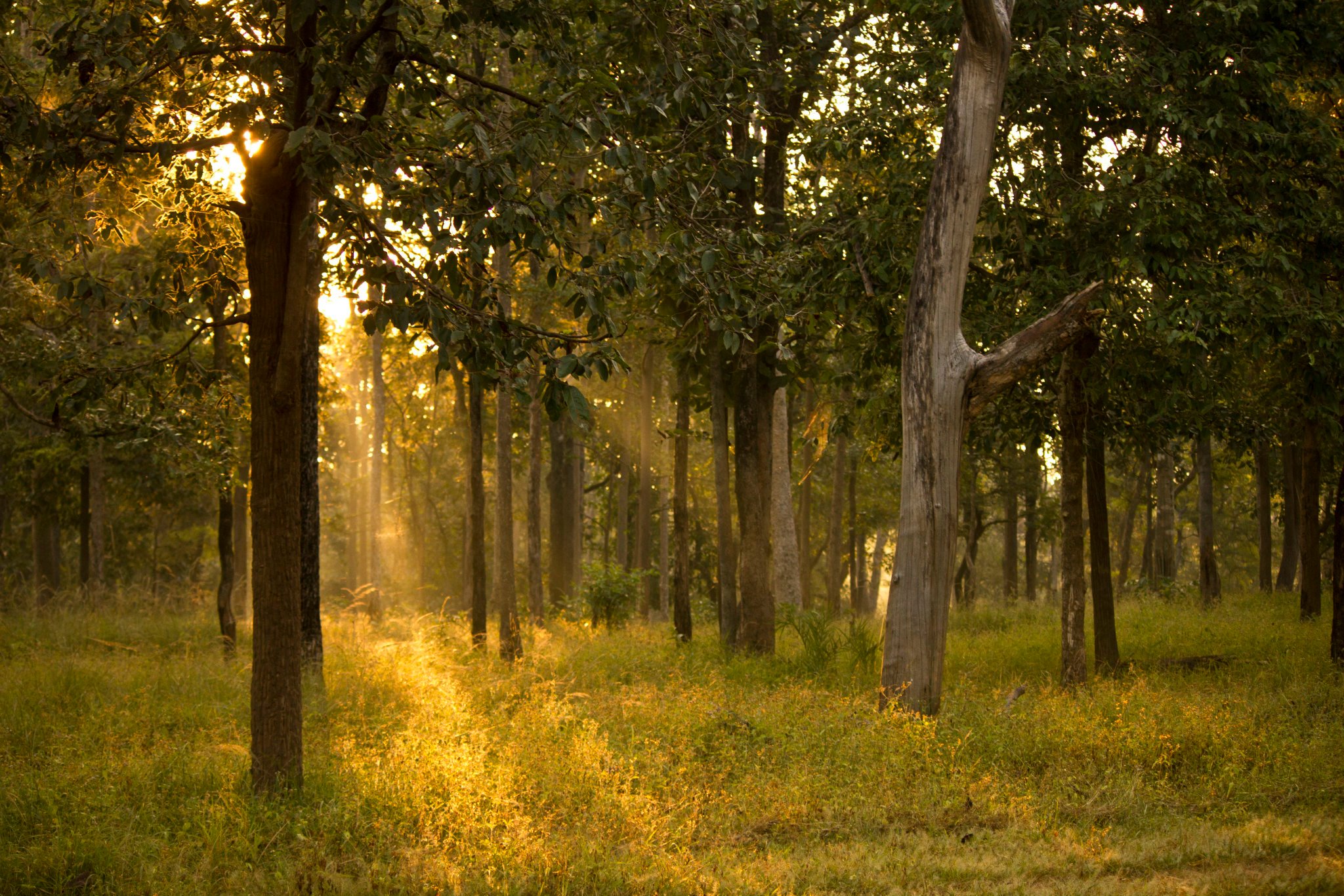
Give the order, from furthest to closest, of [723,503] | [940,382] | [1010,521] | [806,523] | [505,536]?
[1010,521] < [806,523] < [723,503] < [505,536] < [940,382]

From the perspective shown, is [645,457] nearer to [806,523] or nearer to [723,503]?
[806,523]

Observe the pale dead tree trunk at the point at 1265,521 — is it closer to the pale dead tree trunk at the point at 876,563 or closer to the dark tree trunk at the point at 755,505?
the dark tree trunk at the point at 755,505

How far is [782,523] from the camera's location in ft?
63.9

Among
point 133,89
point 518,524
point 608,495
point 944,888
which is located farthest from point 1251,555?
point 133,89

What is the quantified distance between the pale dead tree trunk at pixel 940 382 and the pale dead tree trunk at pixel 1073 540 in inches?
91.6

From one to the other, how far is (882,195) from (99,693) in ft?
34.4

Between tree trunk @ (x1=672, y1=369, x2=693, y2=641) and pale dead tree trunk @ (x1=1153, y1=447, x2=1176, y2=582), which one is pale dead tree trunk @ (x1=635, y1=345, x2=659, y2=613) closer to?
tree trunk @ (x1=672, y1=369, x2=693, y2=641)

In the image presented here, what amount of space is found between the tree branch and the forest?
1.7 inches

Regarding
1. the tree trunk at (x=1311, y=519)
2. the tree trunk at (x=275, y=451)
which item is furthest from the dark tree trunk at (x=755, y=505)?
the tree trunk at (x=275, y=451)

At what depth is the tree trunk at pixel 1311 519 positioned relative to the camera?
15.2 m

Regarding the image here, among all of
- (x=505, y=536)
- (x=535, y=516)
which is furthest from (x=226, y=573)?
(x=535, y=516)

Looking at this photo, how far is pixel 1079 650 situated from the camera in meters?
11.9

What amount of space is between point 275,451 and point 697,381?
1017 cm

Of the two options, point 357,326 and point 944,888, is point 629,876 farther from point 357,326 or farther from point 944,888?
point 357,326
